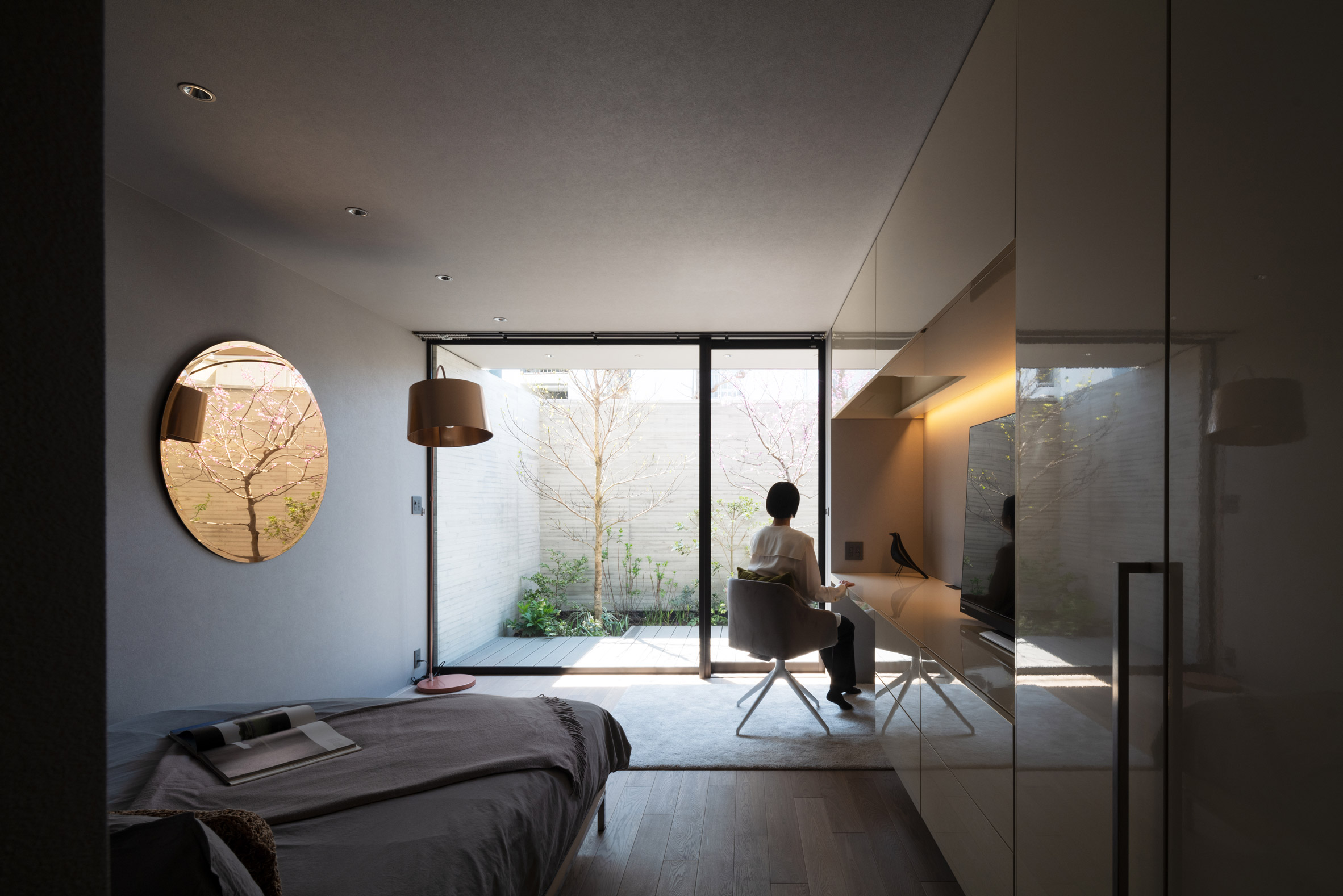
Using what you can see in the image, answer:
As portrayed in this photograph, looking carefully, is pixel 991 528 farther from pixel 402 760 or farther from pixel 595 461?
pixel 595 461

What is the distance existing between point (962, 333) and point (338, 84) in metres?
2.18

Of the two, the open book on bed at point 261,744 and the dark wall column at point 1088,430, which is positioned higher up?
the dark wall column at point 1088,430

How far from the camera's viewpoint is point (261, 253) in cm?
359

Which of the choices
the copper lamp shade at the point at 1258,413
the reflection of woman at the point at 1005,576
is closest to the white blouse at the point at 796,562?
the reflection of woman at the point at 1005,576

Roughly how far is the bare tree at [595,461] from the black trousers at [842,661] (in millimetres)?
2571

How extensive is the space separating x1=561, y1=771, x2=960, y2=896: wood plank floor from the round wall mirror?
2.15 metres

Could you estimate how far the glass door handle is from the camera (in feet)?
3.16

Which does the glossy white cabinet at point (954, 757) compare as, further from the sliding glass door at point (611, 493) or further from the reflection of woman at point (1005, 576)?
the sliding glass door at point (611, 493)

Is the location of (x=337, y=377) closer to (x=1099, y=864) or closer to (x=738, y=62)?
(x=738, y=62)

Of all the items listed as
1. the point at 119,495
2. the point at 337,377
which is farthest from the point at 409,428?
the point at 119,495

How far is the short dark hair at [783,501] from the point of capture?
14.6 feet

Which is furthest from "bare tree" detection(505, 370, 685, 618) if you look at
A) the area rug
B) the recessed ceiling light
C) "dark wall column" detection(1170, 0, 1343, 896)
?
"dark wall column" detection(1170, 0, 1343, 896)

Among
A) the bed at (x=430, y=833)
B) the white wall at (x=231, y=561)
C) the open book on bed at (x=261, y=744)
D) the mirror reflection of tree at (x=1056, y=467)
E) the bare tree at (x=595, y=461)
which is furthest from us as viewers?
the bare tree at (x=595, y=461)

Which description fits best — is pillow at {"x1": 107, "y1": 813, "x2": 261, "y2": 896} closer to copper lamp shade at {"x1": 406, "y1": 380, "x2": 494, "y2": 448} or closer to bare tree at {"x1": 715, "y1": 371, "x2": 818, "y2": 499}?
copper lamp shade at {"x1": 406, "y1": 380, "x2": 494, "y2": 448}
